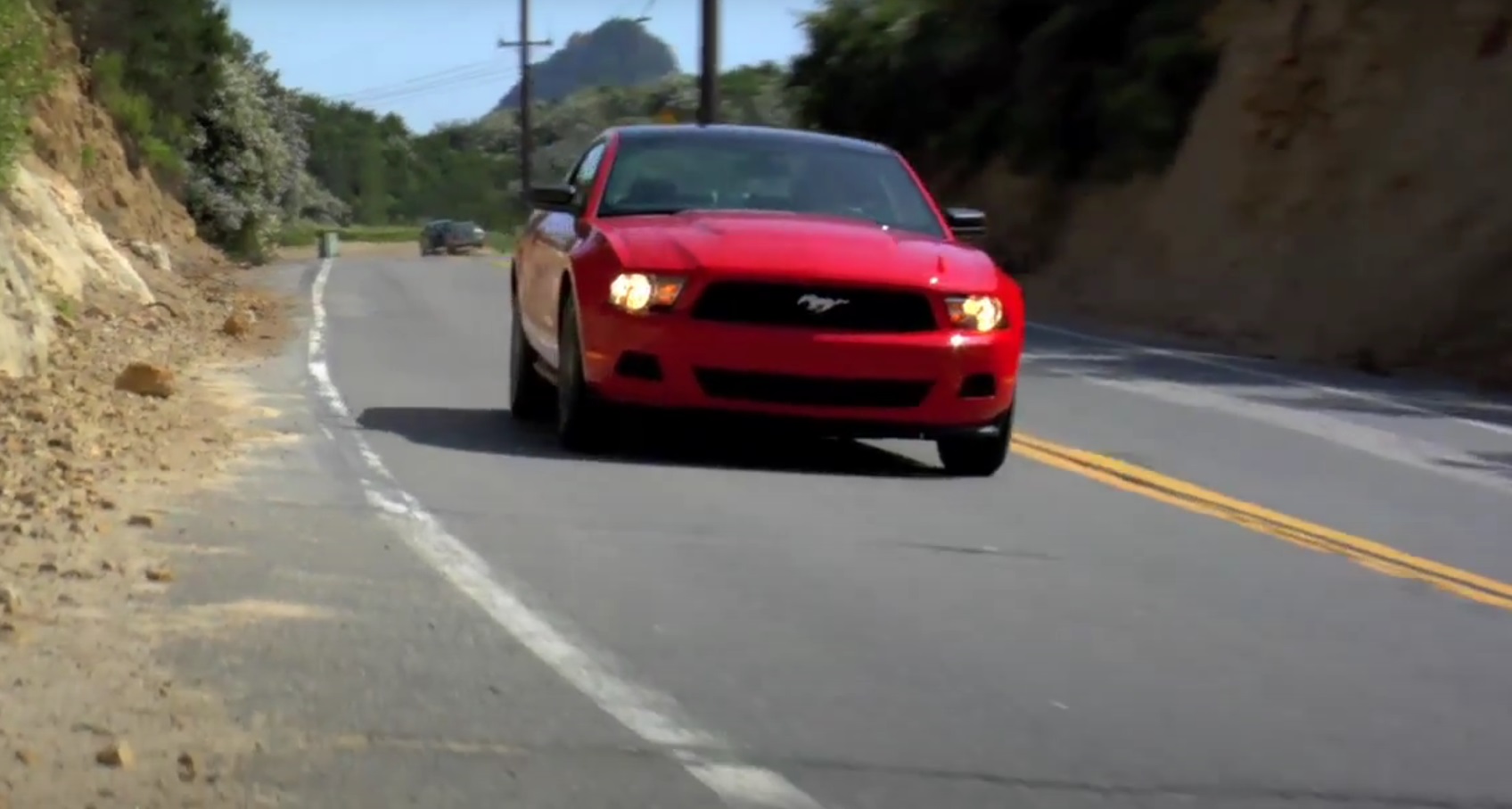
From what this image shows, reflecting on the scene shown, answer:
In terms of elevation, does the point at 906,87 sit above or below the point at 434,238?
above

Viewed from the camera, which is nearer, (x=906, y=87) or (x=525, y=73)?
(x=906, y=87)

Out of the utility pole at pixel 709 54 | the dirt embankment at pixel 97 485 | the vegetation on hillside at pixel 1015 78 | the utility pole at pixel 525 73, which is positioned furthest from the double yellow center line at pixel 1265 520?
the utility pole at pixel 525 73

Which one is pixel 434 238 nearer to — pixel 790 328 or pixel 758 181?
pixel 758 181

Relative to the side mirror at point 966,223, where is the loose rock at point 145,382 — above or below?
below

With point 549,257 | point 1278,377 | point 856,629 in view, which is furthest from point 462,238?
point 856,629

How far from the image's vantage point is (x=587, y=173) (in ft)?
41.3

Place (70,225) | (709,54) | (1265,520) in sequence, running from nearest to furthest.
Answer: (1265,520)
(70,225)
(709,54)

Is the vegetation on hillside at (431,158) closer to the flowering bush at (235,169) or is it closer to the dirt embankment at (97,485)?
the flowering bush at (235,169)

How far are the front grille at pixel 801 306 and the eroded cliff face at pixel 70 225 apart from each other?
4213mm

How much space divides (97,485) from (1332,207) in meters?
21.7

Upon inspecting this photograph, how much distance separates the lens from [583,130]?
360 feet

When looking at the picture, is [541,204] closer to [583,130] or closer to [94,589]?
[94,589]

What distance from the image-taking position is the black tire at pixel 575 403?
10898 millimetres

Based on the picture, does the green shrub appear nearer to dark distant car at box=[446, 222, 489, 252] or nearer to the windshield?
the windshield
